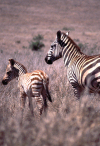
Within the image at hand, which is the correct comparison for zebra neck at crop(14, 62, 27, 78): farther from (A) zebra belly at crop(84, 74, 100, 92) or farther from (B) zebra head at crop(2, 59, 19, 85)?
(A) zebra belly at crop(84, 74, 100, 92)

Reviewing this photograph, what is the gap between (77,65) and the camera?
5109 mm

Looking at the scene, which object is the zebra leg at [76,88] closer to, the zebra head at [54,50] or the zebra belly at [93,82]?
the zebra belly at [93,82]

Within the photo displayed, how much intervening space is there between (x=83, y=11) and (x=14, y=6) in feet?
66.7

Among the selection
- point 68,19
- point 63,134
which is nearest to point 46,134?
point 63,134

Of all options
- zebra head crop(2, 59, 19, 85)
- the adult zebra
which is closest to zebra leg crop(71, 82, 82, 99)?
the adult zebra

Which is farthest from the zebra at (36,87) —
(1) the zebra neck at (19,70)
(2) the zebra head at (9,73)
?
(2) the zebra head at (9,73)

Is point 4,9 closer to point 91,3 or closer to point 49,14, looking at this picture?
point 49,14

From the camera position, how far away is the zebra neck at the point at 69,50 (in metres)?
5.53

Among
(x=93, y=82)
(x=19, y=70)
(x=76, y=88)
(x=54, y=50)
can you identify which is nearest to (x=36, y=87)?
(x=76, y=88)

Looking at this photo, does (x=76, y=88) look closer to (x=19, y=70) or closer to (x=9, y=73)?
(x=19, y=70)

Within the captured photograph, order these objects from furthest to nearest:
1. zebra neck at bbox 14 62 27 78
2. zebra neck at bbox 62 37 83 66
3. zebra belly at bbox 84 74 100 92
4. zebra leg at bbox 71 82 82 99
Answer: zebra neck at bbox 14 62 27 78, zebra neck at bbox 62 37 83 66, zebra leg at bbox 71 82 82 99, zebra belly at bbox 84 74 100 92

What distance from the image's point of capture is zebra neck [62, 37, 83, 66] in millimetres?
5532

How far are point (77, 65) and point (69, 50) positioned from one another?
27.7 inches

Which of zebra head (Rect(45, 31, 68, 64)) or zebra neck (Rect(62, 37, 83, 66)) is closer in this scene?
zebra neck (Rect(62, 37, 83, 66))
